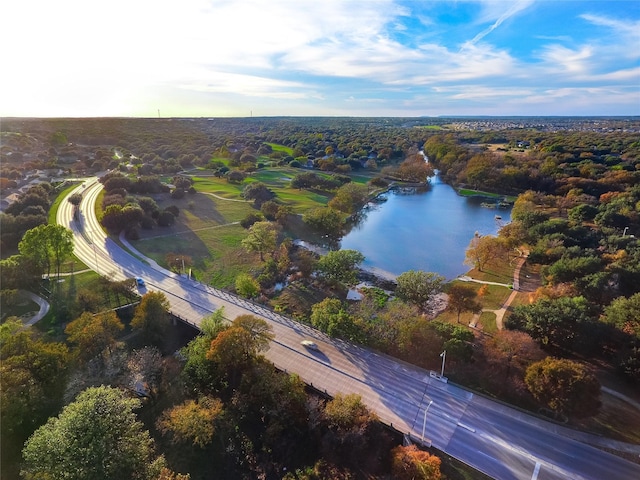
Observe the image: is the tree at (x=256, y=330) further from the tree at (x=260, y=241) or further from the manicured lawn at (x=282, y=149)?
the manicured lawn at (x=282, y=149)

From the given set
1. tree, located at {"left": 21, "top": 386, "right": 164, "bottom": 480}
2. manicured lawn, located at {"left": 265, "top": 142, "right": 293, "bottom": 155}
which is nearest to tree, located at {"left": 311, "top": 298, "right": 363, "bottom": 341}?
tree, located at {"left": 21, "top": 386, "right": 164, "bottom": 480}

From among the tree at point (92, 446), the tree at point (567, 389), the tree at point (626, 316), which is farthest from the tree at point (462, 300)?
the tree at point (92, 446)

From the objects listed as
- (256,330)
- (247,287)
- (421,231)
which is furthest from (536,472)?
(421,231)

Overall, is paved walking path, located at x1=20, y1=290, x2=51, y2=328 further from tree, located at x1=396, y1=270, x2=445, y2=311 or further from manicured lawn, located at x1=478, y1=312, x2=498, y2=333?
manicured lawn, located at x1=478, y1=312, x2=498, y2=333

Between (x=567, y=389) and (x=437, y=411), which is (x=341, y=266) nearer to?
(x=437, y=411)

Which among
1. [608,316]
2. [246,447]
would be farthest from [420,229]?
[246,447]

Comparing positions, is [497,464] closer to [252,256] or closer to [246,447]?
[246,447]

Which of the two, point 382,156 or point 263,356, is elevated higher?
point 382,156
